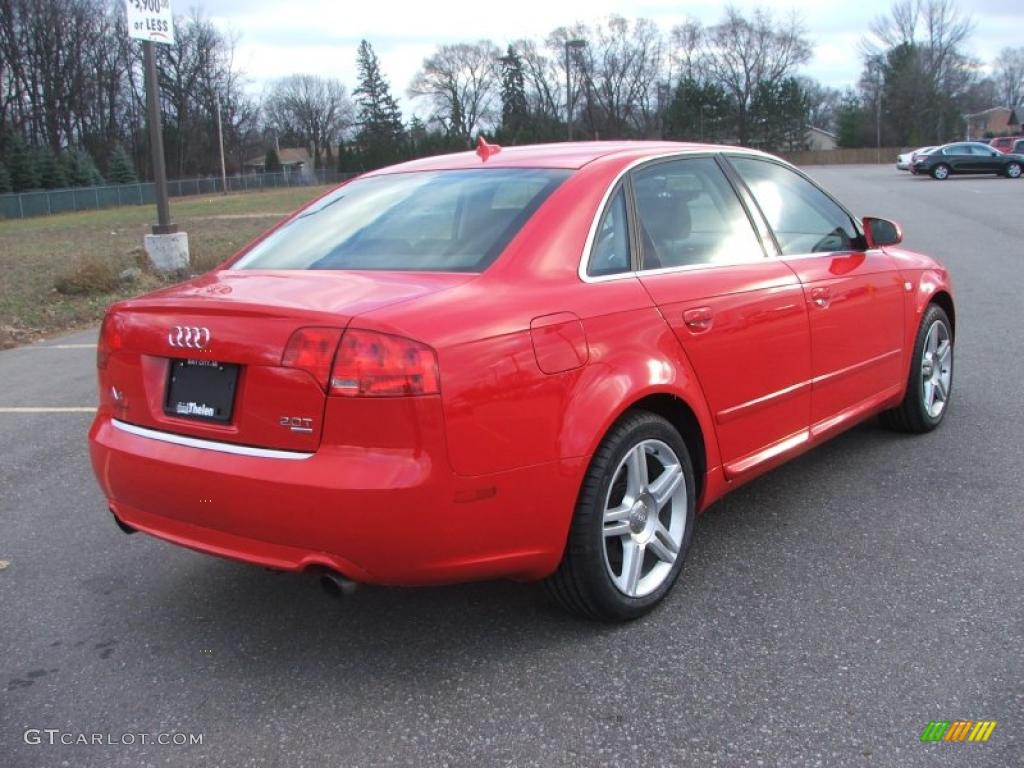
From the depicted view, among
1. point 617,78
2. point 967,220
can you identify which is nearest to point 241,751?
point 967,220

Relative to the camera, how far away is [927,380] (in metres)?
5.23

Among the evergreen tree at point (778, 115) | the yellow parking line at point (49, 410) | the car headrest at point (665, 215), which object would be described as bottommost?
the yellow parking line at point (49, 410)

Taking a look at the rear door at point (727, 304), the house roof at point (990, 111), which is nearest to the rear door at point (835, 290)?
the rear door at point (727, 304)

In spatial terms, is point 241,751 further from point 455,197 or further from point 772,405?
point 772,405

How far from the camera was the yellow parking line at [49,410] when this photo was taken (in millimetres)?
6602

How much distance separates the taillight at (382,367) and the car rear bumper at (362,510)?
158 millimetres

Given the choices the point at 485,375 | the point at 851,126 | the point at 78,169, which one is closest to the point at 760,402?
the point at 485,375

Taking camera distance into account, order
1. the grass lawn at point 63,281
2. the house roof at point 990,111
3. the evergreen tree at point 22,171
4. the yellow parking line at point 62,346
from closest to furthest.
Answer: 1. the yellow parking line at point 62,346
2. the grass lawn at point 63,281
3. the evergreen tree at point 22,171
4. the house roof at point 990,111

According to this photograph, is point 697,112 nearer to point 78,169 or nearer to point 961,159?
point 78,169

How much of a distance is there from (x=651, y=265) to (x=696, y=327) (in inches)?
10.9

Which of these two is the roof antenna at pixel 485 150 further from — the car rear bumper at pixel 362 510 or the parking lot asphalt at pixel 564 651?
the parking lot asphalt at pixel 564 651

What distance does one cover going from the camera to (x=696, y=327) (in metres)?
3.45

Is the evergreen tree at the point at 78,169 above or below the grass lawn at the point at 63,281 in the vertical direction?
above

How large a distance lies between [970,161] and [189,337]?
139ft
